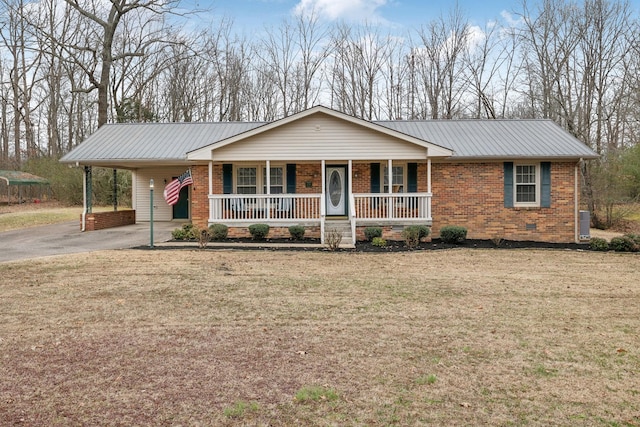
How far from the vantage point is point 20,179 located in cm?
2817

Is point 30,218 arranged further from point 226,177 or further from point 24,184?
point 226,177

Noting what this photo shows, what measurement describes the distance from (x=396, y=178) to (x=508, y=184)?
358 centimetres

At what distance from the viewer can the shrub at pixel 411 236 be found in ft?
46.7

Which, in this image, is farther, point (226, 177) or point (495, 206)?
point (226, 177)

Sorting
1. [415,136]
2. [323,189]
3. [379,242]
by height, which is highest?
[415,136]

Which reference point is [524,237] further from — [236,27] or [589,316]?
[236,27]

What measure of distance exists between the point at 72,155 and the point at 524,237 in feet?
50.7

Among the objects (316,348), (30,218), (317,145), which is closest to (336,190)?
(317,145)

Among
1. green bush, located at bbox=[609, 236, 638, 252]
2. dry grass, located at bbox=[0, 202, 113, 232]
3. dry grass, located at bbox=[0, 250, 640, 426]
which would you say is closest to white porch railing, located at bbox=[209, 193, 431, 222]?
green bush, located at bbox=[609, 236, 638, 252]

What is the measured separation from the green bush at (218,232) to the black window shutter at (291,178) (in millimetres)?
2847

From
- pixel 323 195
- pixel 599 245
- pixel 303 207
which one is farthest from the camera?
pixel 303 207

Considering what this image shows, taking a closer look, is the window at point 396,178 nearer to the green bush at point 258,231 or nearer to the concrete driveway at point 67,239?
the green bush at point 258,231

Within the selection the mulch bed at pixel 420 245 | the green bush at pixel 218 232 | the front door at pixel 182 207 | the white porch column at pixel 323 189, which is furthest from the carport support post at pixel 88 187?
the white porch column at pixel 323 189

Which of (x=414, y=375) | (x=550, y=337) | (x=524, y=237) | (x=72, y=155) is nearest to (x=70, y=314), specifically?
(x=414, y=375)
